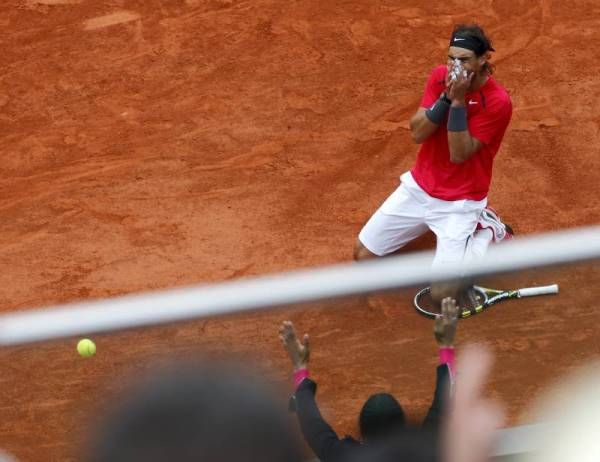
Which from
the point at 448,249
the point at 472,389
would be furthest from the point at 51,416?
the point at 472,389

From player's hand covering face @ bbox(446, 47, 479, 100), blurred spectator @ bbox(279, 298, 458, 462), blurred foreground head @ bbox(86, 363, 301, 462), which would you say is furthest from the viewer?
player's hand covering face @ bbox(446, 47, 479, 100)

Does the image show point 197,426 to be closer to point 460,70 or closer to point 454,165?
point 460,70

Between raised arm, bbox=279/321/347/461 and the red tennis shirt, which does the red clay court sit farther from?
raised arm, bbox=279/321/347/461

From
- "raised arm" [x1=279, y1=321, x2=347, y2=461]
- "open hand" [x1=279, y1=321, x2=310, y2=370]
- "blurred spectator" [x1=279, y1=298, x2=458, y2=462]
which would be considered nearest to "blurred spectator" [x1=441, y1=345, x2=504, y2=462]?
"blurred spectator" [x1=279, y1=298, x2=458, y2=462]

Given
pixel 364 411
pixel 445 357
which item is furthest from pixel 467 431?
pixel 364 411

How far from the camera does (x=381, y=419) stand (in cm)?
411

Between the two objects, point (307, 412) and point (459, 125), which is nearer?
point (307, 412)

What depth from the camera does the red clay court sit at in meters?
6.28

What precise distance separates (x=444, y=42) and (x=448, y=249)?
8.91 feet

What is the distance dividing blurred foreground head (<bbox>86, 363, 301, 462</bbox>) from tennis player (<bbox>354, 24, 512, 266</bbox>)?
4163 millimetres

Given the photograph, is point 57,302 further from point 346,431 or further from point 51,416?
point 346,431

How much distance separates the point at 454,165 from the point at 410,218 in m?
0.50

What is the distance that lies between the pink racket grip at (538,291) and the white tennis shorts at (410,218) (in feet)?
1.73

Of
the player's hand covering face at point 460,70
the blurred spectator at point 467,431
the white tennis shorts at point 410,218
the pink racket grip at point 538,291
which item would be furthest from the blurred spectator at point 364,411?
the white tennis shorts at point 410,218
